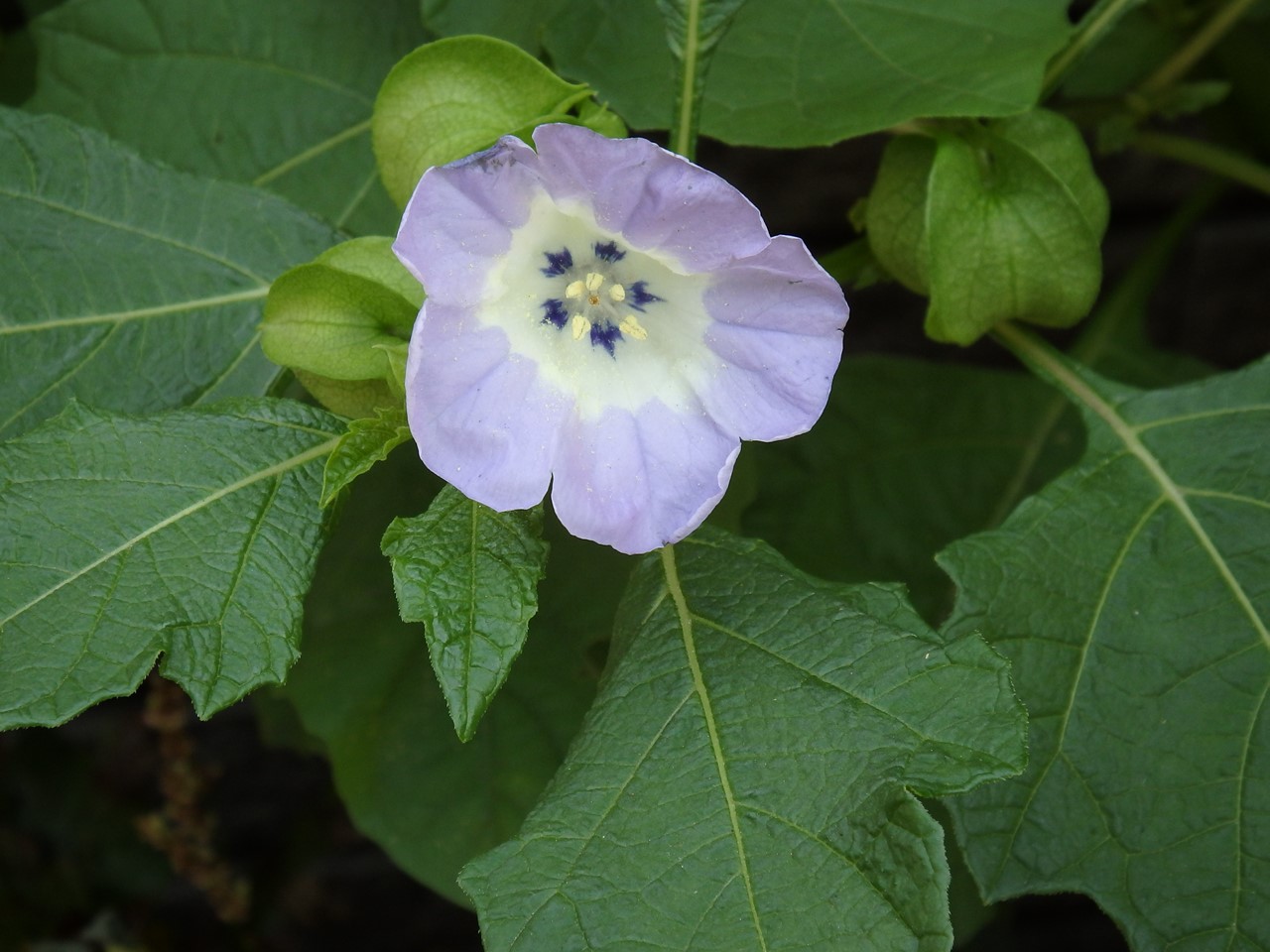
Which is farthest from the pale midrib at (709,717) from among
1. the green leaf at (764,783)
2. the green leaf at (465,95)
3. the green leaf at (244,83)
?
the green leaf at (244,83)

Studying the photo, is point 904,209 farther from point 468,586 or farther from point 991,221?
point 468,586

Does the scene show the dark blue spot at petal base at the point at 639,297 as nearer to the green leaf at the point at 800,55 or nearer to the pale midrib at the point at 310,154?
the green leaf at the point at 800,55

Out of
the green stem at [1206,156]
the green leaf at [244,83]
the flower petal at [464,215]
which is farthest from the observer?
the green stem at [1206,156]

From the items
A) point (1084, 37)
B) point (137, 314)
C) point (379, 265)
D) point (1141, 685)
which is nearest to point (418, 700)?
point (137, 314)

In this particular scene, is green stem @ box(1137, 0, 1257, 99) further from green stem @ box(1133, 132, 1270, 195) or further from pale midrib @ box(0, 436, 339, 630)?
pale midrib @ box(0, 436, 339, 630)

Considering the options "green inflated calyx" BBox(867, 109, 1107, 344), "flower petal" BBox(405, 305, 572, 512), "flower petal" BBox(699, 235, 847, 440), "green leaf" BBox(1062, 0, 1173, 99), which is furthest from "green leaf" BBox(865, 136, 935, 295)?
"green leaf" BBox(1062, 0, 1173, 99)

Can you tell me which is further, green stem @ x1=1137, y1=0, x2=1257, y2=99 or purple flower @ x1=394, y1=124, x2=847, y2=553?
green stem @ x1=1137, y1=0, x2=1257, y2=99
